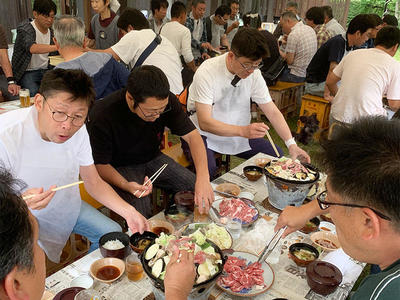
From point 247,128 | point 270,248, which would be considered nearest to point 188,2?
point 247,128

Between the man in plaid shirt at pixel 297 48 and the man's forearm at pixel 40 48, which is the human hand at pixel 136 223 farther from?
the man in plaid shirt at pixel 297 48

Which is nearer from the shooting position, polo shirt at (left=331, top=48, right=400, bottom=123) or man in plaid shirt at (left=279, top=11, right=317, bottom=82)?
polo shirt at (left=331, top=48, right=400, bottom=123)

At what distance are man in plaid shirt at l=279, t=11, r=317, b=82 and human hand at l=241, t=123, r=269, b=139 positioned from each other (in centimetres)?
391

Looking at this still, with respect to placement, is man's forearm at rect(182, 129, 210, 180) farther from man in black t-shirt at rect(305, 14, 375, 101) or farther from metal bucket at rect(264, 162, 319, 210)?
man in black t-shirt at rect(305, 14, 375, 101)

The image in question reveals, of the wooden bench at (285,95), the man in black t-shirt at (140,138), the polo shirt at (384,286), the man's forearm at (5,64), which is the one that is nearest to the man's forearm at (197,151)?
the man in black t-shirt at (140,138)

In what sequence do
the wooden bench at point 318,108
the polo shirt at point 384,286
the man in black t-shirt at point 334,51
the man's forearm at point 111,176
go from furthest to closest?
1. the wooden bench at point 318,108
2. the man in black t-shirt at point 334,51
3. the man's forearm at point 111,176
4. the polo shirt at point 384,286

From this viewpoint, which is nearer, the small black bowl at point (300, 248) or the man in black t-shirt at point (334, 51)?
the small black bowl at point (300, 248)

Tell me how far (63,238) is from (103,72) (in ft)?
5.36

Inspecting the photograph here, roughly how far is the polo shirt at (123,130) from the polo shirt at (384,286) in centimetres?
177

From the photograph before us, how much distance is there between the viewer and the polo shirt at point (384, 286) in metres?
0.92

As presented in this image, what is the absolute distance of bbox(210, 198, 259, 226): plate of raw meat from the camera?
190 cm

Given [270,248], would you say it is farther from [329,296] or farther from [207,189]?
[207,189]

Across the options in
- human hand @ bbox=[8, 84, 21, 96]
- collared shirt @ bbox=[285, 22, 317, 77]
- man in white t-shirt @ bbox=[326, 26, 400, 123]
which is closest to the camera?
man in white t-shirt @ bbox=[326, 26, 400, 123]

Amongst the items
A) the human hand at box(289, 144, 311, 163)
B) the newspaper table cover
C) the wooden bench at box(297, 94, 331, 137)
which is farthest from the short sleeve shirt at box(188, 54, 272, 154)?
the wooden bench at box(297, 94, 331, 137)
